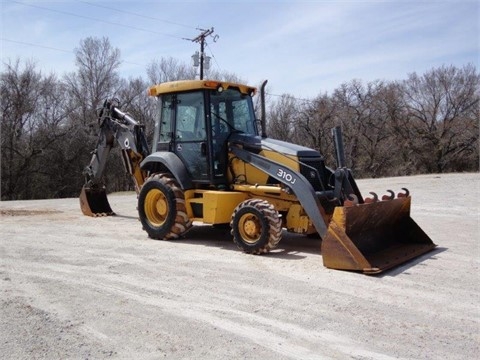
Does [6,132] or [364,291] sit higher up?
[6,132]

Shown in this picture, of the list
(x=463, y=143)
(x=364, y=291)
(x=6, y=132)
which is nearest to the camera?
(x=364, y=291)

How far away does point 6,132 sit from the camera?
28.4m

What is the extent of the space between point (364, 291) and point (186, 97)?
471cm

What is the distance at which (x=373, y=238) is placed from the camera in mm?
6914

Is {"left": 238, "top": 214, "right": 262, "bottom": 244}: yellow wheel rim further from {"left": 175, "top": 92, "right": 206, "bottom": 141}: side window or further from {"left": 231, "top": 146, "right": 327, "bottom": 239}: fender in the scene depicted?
{"left": 175, "top": 92, "right": 206, "bottom": 141}: side window

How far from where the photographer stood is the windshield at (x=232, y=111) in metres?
8.01

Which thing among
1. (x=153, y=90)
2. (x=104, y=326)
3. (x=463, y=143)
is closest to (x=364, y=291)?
(x=104, y=326)

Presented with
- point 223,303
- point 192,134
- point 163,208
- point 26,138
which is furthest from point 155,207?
point 26,138

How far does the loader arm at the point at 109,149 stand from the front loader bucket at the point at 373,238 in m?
4.95

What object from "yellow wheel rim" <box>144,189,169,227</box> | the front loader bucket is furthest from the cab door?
the front loader bucket

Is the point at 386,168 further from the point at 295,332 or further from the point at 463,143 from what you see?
the point at 295,332

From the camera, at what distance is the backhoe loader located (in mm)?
6594

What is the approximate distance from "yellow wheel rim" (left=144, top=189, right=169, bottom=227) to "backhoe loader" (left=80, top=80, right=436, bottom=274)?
0.02 m

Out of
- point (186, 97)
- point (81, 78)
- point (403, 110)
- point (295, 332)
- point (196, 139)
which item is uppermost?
point (81, 78)
